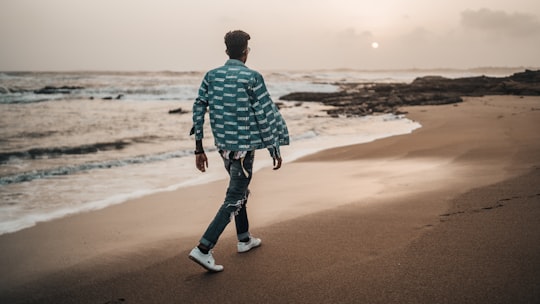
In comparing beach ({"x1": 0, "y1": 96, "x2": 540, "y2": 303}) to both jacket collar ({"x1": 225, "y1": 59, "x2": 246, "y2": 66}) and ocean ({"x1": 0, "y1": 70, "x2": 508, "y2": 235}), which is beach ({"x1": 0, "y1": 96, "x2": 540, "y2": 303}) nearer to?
ocean ({"x1": 0, "y1": 70, "x2": 508, "y2": 235})

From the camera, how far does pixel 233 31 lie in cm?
297

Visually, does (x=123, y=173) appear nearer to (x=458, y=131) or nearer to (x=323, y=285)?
(x=323, y=285)

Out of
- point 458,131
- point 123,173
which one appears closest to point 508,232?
point 123,173

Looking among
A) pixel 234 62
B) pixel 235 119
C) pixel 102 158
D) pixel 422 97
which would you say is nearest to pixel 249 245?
pixel 235 119

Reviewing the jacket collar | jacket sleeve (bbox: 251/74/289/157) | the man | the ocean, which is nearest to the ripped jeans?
the man

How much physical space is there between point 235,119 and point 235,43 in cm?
60

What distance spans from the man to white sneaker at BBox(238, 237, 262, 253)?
0.35 metres

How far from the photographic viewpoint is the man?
9.35ft

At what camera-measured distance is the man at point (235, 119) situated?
2.85 meters

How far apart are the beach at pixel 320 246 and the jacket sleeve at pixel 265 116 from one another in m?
0.95

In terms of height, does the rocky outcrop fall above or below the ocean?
above

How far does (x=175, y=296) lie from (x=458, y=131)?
30.4 feet

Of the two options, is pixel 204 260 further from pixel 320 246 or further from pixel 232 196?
pixel 320 246

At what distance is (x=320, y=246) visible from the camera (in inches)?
127
